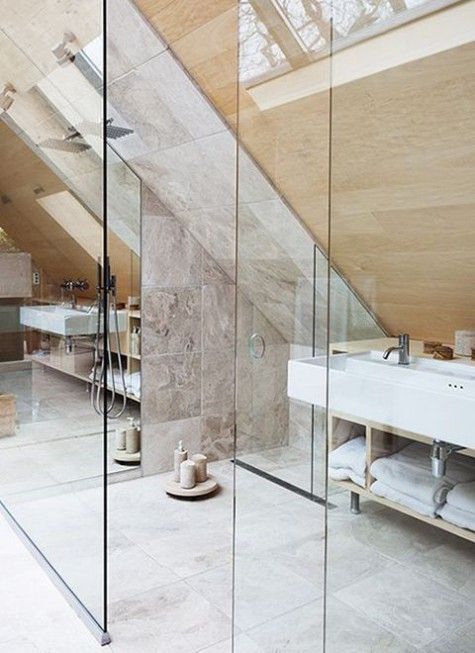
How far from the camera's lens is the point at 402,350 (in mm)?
1549

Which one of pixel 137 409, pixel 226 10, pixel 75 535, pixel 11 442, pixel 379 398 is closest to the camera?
pixel 379 398

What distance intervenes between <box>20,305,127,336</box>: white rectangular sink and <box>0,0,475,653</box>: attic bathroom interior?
0.01 m

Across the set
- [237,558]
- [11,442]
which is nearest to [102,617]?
[237,558]

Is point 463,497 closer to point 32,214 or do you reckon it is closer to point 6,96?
point 32,214

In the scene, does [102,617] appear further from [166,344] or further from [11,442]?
[166,344]

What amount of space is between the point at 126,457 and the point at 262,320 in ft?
5.57

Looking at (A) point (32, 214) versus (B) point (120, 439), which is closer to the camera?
(A) point (32, 214)

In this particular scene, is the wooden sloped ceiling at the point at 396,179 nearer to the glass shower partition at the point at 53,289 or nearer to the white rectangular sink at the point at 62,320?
the glass shower partition at the point at 53,289

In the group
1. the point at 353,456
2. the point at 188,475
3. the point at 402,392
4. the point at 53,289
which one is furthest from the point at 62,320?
the point at 402,392

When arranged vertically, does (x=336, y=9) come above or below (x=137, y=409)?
above

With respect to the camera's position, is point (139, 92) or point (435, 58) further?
point (139, 92)

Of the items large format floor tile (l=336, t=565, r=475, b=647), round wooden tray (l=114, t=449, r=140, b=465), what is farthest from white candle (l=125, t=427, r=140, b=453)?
large format floor tile (l=336, t=565, r=475, b=647)

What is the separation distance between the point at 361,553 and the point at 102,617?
2.97 ft

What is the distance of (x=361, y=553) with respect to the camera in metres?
1.53
